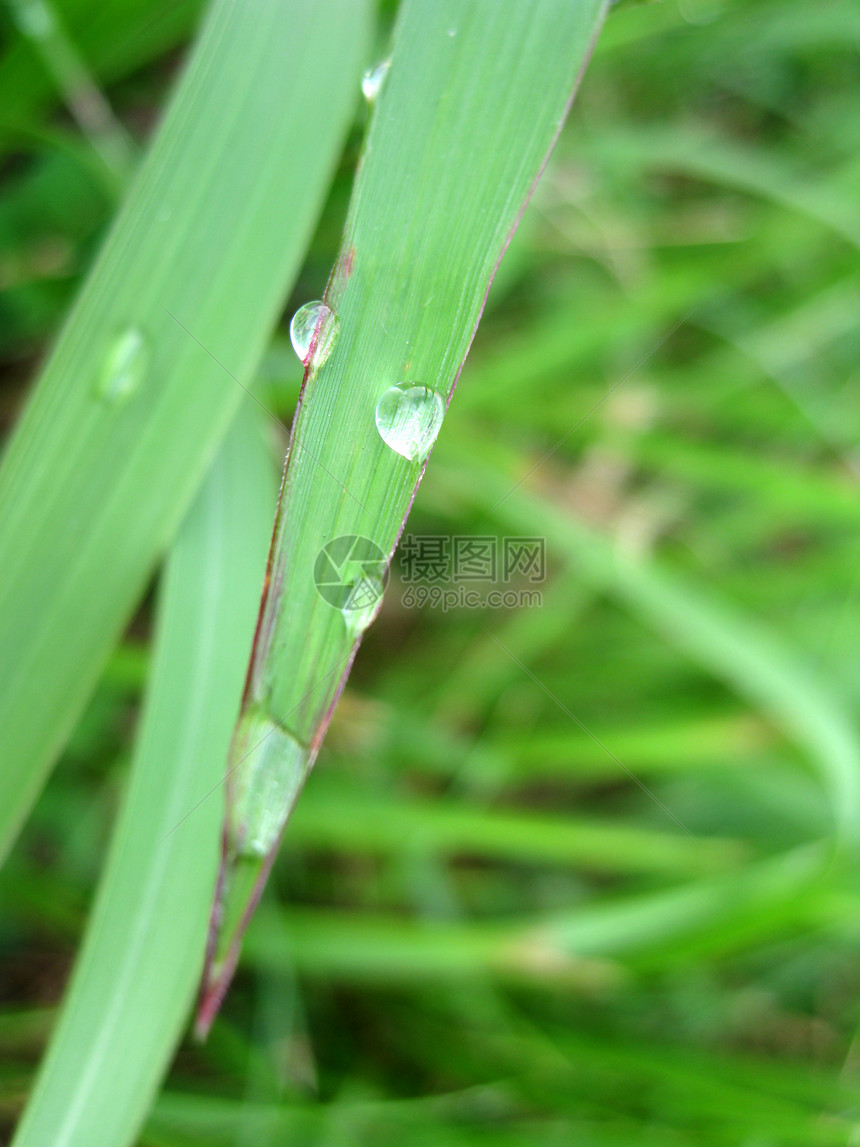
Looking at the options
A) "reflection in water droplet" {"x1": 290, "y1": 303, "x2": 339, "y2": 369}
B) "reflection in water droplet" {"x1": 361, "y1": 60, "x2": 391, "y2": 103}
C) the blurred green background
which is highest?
"reflection in water droplet" {"x1": 361, "y1": 60, "x2": 391, "y2": 103}

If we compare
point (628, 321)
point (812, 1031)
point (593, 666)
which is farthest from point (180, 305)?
point (812, 1031)

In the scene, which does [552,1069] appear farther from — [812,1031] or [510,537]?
[510,537]

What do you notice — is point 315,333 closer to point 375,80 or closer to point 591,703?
point 375,80

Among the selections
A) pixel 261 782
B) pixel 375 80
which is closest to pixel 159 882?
pixel 261 782

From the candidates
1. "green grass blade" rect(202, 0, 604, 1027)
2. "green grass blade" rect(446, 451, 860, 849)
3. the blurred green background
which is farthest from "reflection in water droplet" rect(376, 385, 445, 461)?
"green grass blade" rect(446, 451, 860, 849)

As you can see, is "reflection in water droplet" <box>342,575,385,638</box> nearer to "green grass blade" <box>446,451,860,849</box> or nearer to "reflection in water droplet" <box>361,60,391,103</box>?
"reflection in water droplet" <box>361,60,391,103</box>

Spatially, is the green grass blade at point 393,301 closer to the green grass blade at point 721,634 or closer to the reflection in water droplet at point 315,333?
the reflection in water droplet at point 315,333
